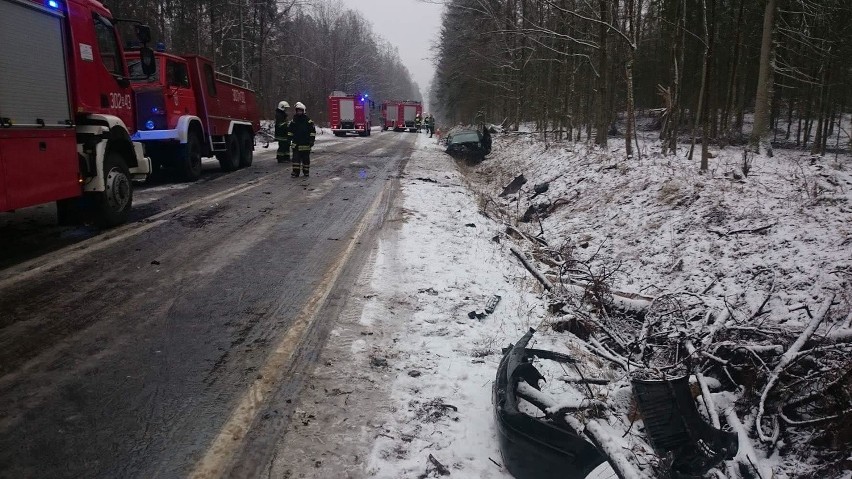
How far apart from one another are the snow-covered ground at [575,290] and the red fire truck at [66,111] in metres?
4.00

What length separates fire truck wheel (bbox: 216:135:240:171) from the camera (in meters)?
13.6

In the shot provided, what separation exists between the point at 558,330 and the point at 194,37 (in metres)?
30.6

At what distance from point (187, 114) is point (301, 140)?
8.89 ft

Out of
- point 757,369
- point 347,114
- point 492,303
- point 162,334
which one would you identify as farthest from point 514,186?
point 347,114

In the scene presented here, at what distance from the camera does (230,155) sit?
13.8 m

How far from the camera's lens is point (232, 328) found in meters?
4.08

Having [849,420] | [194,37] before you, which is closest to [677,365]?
[849,420]

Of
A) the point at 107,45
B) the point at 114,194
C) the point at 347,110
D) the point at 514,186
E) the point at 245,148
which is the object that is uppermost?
the point at 347,110

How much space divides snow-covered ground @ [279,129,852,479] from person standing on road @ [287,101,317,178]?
3.52 m

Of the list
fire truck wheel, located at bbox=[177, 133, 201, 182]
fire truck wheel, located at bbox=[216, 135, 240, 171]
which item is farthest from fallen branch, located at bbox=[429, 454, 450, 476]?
fire truck wheel, located at bbox=[216, 135, 240, 171]

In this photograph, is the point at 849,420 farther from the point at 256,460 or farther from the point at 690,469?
the point at 256,460

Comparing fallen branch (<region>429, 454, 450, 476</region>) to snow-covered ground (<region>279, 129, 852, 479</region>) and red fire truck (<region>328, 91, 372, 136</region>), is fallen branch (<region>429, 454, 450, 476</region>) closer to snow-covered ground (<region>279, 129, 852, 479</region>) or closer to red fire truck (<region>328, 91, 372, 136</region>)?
snow-covered ground (<region>279, 129, 852, 479</region>)

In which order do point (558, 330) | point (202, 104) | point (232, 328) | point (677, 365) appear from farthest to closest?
point (202, 104)
point (558, 330)
point (232, 328)
point (677, 365)

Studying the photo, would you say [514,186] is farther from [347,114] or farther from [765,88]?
[347,114]
